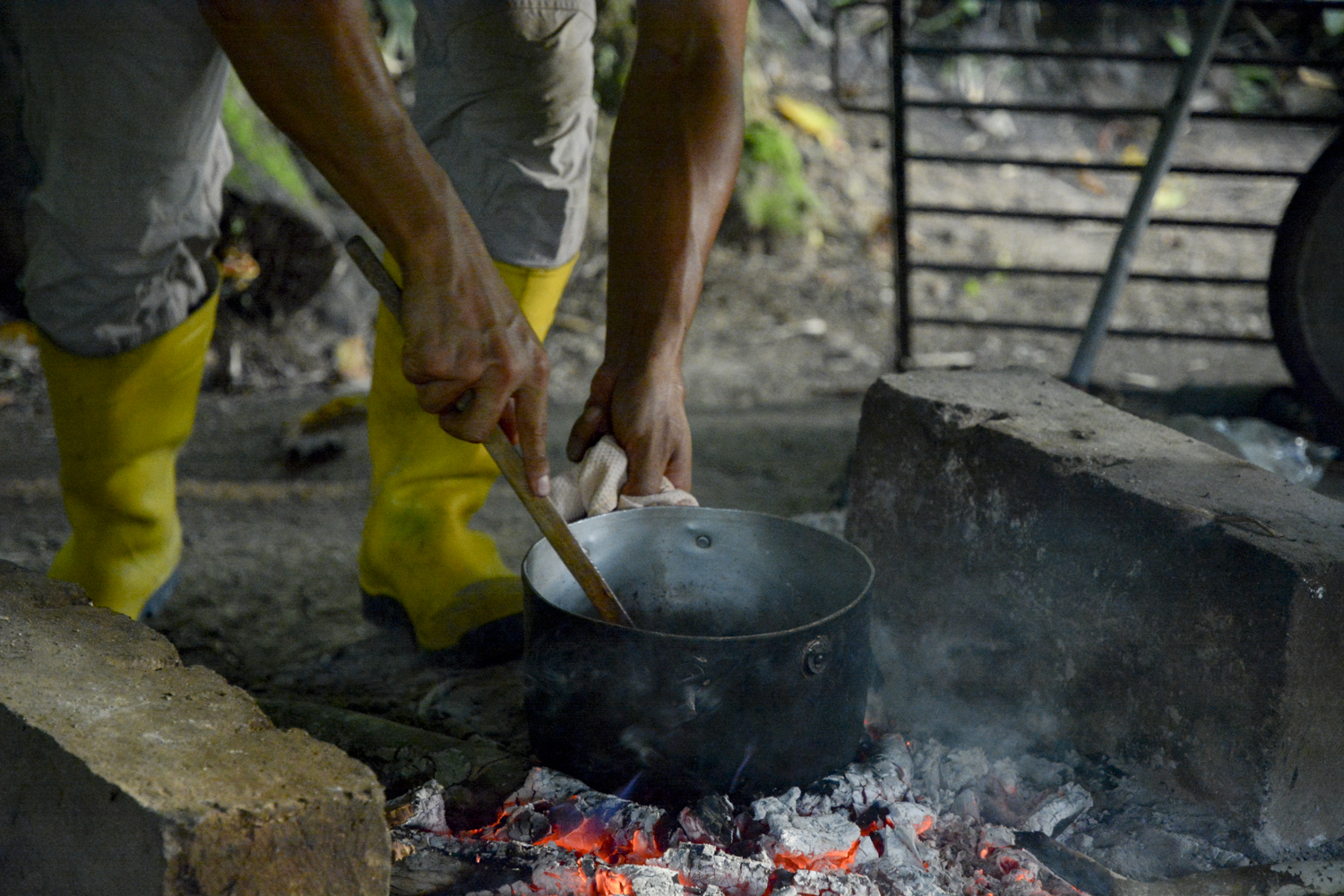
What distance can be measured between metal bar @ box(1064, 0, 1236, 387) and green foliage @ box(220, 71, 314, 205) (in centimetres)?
293

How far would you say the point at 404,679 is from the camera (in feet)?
7.60

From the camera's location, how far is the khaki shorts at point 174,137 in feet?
6.60

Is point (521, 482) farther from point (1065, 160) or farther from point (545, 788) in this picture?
point (1065, 160)

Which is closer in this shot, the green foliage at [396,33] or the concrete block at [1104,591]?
the concrete block at [1104,591]

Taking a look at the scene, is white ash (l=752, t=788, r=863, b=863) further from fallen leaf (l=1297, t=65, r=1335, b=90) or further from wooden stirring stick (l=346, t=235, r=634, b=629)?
fallen leaf (l=1297, t=65, r=1335, b=90)

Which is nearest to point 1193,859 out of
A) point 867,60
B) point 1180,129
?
point 1180,129

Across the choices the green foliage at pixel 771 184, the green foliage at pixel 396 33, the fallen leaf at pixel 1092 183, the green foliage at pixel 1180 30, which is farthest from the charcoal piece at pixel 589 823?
the green foliage at pixel 1180 30

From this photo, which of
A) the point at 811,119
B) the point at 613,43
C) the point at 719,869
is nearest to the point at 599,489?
the point at 719,869

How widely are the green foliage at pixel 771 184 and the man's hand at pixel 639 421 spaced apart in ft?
14.0

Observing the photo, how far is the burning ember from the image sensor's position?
4.96 ft

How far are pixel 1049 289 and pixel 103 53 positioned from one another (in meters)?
5.16

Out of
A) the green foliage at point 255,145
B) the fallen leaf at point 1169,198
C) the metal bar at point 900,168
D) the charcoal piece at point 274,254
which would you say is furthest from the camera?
the fallen leaf at point 1169,198

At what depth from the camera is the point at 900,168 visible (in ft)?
13.1

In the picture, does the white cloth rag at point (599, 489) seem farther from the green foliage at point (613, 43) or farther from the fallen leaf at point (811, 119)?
Result: the fallen leaf at point (811, 119)
